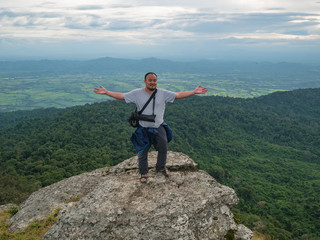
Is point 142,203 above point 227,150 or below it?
above

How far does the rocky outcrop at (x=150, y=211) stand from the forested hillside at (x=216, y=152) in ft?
49.5

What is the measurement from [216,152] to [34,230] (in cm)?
6935

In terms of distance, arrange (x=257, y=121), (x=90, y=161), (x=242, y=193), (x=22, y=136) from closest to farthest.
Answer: (x=90, y=161), (x=242, y=193), (x=22, y=136), (x=257, y=121)

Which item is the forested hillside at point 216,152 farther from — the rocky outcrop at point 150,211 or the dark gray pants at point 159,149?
the dark gray pants at point 159,149

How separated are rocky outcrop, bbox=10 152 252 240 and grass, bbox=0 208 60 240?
1.00ft

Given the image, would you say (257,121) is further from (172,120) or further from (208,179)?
(208,179)

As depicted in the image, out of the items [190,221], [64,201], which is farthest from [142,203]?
[64,201]

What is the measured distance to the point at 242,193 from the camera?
43750 mm

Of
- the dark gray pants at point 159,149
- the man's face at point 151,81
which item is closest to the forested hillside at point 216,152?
the dark gray pants at point 159,149

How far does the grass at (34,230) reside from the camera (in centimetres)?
706

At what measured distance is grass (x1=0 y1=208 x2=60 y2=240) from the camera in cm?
706

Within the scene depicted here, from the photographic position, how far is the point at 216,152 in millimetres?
72250

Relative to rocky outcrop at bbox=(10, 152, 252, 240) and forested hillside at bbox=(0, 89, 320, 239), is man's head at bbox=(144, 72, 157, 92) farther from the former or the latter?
forested hillside at bbox=(0, 89, 320, 239)

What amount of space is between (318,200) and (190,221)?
170 feet
